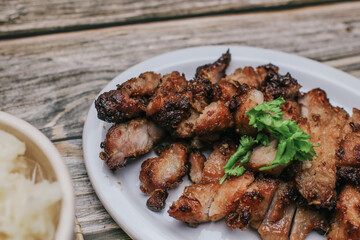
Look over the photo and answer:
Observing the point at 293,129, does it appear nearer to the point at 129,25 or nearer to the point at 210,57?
the point at 210,57

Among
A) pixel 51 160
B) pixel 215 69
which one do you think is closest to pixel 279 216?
pixel 215 69

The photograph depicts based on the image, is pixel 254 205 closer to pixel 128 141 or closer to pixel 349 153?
pixel 349 153

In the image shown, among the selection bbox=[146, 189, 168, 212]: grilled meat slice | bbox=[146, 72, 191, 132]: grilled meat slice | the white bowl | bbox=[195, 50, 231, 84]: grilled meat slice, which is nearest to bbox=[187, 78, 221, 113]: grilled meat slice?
bbox=[146, 72, 191, 132]: grilled meat slice

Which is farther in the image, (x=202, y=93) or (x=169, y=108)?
(x=202, y=93)

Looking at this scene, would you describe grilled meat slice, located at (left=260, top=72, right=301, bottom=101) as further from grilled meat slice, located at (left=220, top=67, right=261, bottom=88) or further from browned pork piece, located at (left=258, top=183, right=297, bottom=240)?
browned pork piece, located at (left=258, top=183, right=297, bottom=240)

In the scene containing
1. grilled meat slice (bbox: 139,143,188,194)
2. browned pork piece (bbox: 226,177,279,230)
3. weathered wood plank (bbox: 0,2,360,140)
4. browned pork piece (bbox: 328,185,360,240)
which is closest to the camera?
browned pork piece (bbox: 328,185,360,240)

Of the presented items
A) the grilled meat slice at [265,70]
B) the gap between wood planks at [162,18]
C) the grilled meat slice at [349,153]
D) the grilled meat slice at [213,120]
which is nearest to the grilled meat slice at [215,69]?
the grilled meat slice at [265,70]

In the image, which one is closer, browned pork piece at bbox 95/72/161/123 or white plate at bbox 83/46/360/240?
white plate at bbox 83/46/360/240
